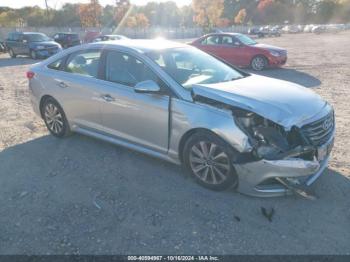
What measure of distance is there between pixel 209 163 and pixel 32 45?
65.3ft

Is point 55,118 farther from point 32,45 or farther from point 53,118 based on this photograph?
point 32,45

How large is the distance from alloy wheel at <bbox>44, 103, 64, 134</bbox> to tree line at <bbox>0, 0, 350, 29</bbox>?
5583 cm

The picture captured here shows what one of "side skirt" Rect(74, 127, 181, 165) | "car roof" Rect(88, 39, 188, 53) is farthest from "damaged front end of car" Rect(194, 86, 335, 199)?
"car roof" Rect(88, 39, 188, 53)

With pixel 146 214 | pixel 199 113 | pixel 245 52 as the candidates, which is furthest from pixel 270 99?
pixel 245 52

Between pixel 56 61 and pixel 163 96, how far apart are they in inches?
96.3

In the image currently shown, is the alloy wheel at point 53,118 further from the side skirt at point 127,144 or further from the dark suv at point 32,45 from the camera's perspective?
the dark suv at point 32,45

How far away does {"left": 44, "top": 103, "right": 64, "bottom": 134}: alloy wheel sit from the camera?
5.77 metres

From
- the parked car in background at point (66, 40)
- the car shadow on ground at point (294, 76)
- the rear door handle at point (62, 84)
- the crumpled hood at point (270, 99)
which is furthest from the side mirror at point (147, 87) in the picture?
the parked car in background at point (66, 40)

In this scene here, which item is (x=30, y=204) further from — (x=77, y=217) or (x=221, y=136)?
(x=221, y=136)

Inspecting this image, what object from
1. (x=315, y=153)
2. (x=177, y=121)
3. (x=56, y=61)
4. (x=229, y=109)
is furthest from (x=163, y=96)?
(x=56, y=61)

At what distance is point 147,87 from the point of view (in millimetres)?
4211

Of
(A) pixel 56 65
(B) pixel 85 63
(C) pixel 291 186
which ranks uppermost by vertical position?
(B) pixel 85 63

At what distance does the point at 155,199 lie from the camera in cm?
402

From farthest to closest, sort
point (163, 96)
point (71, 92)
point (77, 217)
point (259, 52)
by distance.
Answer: point (259, 52) → point (71, 92) → point (163, 96) → point (77, 217)
